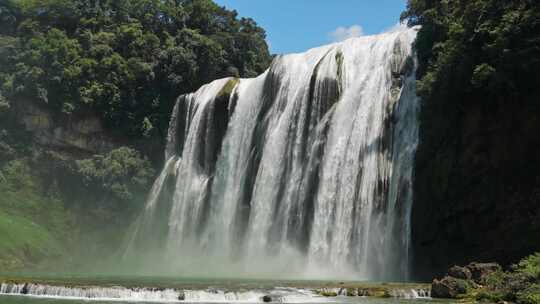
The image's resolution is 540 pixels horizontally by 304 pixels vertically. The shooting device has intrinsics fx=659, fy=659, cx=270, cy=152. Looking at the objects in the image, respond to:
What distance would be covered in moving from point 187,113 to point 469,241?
29381mm

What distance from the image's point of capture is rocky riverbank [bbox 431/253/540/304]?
61.5ft

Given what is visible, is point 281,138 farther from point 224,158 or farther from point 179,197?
point 179,197

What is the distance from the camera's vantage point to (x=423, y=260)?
28.9m

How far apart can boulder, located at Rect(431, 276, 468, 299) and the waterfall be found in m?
8.58

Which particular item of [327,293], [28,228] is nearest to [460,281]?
[327,293]

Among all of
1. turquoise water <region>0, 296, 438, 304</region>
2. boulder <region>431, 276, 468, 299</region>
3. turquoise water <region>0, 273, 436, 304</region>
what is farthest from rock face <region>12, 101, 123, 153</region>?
boulder <region>431, 276, 468, 299</region>

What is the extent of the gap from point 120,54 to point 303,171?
29938 millimetres

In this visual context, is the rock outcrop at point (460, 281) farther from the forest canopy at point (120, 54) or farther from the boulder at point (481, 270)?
the forest canopy at point (120, 54)

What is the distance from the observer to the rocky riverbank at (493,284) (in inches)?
738

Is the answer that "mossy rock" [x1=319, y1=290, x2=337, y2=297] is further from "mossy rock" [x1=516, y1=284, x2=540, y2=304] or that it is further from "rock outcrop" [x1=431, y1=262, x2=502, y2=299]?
"mossy rock" [x1=516, y1=284, x2=540, y2=304]

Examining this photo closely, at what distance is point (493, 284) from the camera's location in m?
20.5

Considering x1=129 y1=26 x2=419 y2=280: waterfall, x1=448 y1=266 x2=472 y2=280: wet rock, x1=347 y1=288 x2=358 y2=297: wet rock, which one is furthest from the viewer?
x1=129 y1=26 x2=419 y2=280: waterfall

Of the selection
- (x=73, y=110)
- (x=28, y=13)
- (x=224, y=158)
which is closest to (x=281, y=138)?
(x=224, y=158)

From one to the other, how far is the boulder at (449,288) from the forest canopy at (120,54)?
38495 mm
